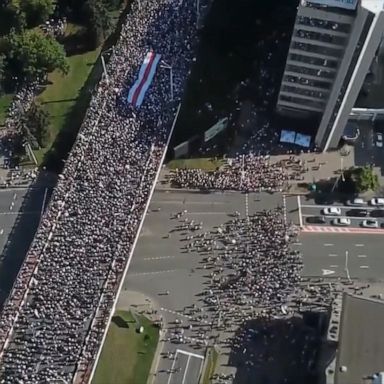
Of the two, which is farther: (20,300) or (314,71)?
(314,71)

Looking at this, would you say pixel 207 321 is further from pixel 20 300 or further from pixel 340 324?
pixel 20 300

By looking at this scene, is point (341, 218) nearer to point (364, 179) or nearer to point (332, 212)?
point (332, 212)

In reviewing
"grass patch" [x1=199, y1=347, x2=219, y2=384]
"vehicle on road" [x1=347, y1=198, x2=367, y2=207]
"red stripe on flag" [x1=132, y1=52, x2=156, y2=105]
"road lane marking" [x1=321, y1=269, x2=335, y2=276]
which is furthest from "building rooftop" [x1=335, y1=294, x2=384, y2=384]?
"red stripe on flag" [x1=132, y1=52, x2=156, y2=105]

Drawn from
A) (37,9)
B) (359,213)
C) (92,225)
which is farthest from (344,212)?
Answer: (37,9)

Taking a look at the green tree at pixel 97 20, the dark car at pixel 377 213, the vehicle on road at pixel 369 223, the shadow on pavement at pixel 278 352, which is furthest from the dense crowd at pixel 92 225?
the dark car at pixel 377 213

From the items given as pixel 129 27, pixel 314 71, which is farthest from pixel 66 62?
pixel 314 71

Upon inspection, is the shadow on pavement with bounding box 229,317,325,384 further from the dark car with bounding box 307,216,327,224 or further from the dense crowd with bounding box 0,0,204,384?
the dense crowd with bounding box 0,0,204,384
